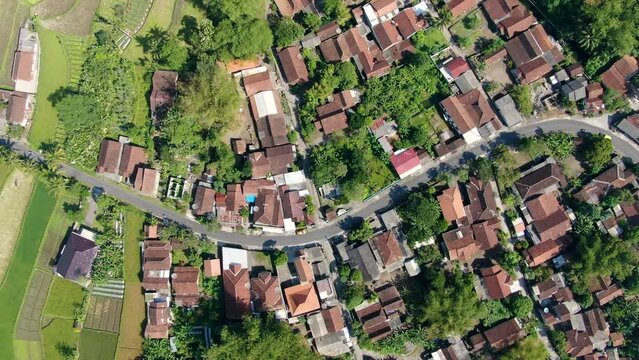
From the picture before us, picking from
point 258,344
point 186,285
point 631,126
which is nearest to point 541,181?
point 631,126

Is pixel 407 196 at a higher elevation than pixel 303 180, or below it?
below

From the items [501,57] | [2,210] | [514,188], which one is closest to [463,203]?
[514,188]

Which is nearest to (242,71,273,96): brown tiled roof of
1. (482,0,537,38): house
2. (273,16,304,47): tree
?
(273,16,304,47): tree

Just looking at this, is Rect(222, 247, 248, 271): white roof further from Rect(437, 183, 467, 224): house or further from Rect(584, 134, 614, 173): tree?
Rect(584, 134, 614, 173): tree

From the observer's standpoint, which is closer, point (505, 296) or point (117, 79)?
point (505, 296)

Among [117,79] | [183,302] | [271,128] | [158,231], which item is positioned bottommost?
[183,302]

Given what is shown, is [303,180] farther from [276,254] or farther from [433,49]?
[433,49]
